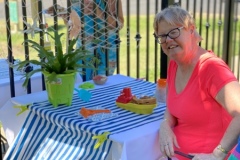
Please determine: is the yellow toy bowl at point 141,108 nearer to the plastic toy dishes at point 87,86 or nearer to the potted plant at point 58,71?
the potted plant at point 58,71

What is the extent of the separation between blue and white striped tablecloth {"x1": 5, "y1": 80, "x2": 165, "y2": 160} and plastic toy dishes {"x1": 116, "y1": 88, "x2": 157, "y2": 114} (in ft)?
0.08

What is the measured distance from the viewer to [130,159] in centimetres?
172

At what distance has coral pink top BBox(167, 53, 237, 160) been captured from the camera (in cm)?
166

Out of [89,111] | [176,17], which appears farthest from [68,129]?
[176,17]

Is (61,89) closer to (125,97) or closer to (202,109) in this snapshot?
(125,97)

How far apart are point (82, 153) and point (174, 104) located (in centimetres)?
45

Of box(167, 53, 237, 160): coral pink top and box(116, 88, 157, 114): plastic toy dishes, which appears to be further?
box(116, 88, 157, 114): plastic toy dishes

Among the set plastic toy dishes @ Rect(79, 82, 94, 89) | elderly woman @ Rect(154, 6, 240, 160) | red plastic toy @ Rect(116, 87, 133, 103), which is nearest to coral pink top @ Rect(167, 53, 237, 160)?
elderly woman @ Rect(154, 6, 240, 160)

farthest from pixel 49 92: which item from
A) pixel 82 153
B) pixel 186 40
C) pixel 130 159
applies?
pixel 186 40

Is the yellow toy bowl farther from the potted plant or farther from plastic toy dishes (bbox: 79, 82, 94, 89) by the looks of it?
plastic toy dishes (bbox: 79, 82, 94, 89)

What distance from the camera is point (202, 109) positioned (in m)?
1.71

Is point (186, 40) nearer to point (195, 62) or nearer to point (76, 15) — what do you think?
point (195, 62)

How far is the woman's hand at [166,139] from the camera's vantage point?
1.75m

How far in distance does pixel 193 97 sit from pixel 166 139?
0.21 meters
